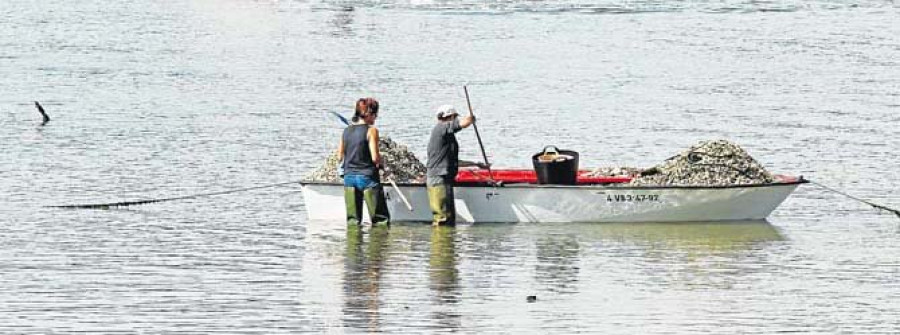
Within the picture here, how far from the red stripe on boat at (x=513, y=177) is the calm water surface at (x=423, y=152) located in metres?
0.67

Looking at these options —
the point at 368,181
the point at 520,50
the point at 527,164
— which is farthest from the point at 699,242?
the point at 520,50

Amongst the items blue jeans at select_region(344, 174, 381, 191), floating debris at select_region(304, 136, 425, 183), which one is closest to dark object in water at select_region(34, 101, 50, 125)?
floating debris at select_region(304, 136, 425, 183)

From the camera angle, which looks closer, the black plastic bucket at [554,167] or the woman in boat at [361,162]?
the woman in boat at [361,162]

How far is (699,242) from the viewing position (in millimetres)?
26672

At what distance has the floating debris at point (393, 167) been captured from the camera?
28281 mm

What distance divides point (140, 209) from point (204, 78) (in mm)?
31002

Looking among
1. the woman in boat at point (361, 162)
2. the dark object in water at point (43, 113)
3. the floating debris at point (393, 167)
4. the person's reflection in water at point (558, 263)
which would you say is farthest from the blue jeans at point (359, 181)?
the dark object in water at point (43, 113)

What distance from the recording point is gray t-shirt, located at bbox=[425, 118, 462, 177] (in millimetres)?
26875

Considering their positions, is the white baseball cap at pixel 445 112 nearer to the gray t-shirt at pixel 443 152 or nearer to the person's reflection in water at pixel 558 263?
the gray t-shirt at pixel 443 152

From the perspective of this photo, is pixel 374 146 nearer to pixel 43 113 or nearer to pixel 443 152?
pixel 443 152

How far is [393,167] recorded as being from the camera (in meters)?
28.3

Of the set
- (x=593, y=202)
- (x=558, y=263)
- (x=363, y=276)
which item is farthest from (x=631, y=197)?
(x=363, y=276)

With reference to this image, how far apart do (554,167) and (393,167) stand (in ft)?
7.29

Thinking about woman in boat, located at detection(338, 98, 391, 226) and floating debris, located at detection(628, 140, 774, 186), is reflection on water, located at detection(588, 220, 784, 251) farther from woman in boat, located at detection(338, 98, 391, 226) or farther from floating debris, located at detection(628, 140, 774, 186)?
woman in boat, located at detection(338, 98, 391, 226)
